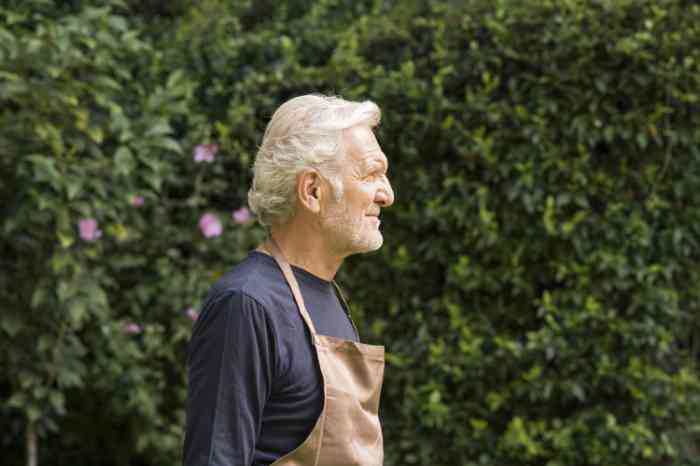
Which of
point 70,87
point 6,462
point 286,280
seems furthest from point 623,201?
point 6,462

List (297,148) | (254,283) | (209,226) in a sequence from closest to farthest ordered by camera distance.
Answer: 1. (254,283)
2. (297,148)
3. (209,226)

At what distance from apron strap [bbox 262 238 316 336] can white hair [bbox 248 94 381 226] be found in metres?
0.05

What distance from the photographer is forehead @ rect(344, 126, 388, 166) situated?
1.92 m

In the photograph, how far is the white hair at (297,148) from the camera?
1.90 meters

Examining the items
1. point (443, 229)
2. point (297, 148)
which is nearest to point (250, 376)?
point (297, 148)

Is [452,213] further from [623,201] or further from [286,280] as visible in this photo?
[286,280]

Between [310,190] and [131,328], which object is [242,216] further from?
[310,190]

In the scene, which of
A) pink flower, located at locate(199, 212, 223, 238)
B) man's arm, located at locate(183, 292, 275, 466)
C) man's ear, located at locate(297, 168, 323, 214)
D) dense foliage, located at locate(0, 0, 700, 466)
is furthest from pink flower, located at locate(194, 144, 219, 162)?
man's arm, located at locate(183, 292, 275, 466)

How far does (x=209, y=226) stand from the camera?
4273mm

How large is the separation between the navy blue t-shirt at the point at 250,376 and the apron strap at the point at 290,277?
0.4 inches

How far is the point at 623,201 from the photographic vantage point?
397cm

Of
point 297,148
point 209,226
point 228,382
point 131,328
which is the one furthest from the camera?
point 209,226

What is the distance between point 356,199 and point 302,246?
0.46 feet

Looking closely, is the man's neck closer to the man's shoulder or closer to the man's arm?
the man's shoulder
